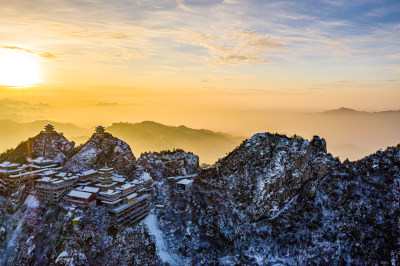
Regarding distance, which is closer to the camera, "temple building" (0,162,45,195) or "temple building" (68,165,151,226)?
"temple building" (68,165,151,226)

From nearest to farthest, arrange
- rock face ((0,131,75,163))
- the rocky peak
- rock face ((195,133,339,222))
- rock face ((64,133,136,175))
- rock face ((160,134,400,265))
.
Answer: rock face ((160,134,400,265)), the rocky peak, rock face ((195,133,339,222)), rock face ((64,133,136,175)), rock face ((0,131,75,163))

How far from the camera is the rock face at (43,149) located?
96312mm

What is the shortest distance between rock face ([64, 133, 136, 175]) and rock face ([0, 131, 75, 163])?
548 centimetres

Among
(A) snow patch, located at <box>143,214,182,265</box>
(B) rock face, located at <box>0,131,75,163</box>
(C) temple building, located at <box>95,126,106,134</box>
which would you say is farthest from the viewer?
(C) temple building, located at <box>95,126,106,134</box>

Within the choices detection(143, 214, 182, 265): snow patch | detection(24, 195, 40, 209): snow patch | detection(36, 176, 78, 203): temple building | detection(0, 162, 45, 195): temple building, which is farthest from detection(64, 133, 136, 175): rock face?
detection(143, 214, 182, 265): snow patch

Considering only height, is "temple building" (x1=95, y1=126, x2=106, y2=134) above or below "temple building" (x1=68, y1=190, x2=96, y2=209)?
A: above

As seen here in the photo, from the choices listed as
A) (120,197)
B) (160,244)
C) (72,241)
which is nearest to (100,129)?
(120,197)

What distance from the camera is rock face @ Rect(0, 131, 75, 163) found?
316ft

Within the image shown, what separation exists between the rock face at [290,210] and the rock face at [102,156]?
2390cm

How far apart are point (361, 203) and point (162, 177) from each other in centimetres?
6726

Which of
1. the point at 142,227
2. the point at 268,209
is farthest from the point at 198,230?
the point at 268,209

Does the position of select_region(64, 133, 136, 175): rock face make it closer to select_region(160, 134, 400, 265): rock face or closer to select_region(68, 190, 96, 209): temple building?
select_region(68, 190, 96, 209): temple building

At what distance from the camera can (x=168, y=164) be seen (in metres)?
105

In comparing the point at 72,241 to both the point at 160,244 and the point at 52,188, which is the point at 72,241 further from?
the point at 160,244
